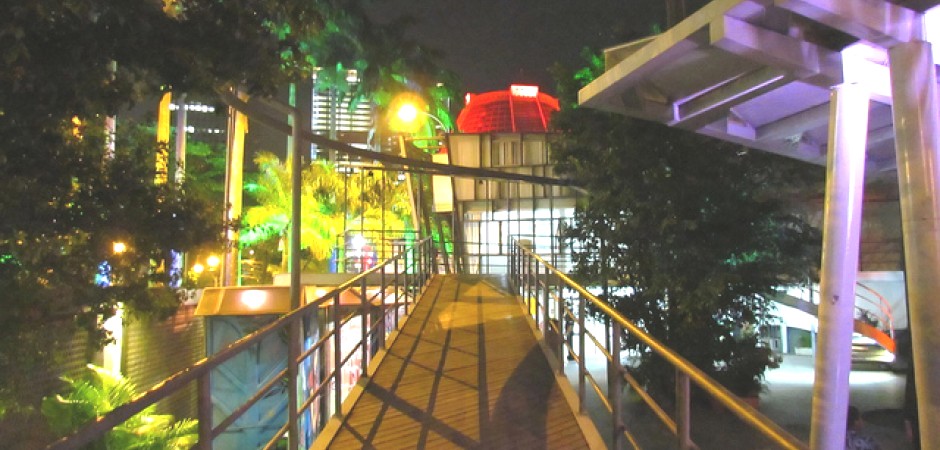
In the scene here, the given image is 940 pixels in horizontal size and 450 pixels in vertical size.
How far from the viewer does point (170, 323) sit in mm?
17031

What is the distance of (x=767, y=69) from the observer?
21.4 feet

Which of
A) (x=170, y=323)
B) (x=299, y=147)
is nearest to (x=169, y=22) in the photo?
(x=299, y=147)

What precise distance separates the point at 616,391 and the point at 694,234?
5.84 metres

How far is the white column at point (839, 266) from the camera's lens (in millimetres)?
5645

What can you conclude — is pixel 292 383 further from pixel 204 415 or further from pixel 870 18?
pixel 870 18

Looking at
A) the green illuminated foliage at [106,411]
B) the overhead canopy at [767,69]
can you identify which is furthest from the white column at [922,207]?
the green illuminated foliage at [106,411]

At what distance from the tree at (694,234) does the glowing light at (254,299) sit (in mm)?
8909

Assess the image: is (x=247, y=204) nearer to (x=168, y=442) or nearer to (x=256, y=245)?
(x=256, y=245)

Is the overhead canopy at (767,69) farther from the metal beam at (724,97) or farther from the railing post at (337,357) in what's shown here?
the railing post at (337,357)

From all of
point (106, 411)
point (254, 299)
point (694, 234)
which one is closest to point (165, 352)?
point (254, 299)

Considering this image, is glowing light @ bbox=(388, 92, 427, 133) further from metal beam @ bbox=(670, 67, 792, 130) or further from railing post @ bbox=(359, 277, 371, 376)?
railing post @ bbox=(359, 277, 371, 376)

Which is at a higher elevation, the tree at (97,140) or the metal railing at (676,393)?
the tree at (97,140)

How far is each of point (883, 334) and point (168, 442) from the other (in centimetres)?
Answer: 1493

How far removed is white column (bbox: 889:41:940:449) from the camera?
4.87 metres
